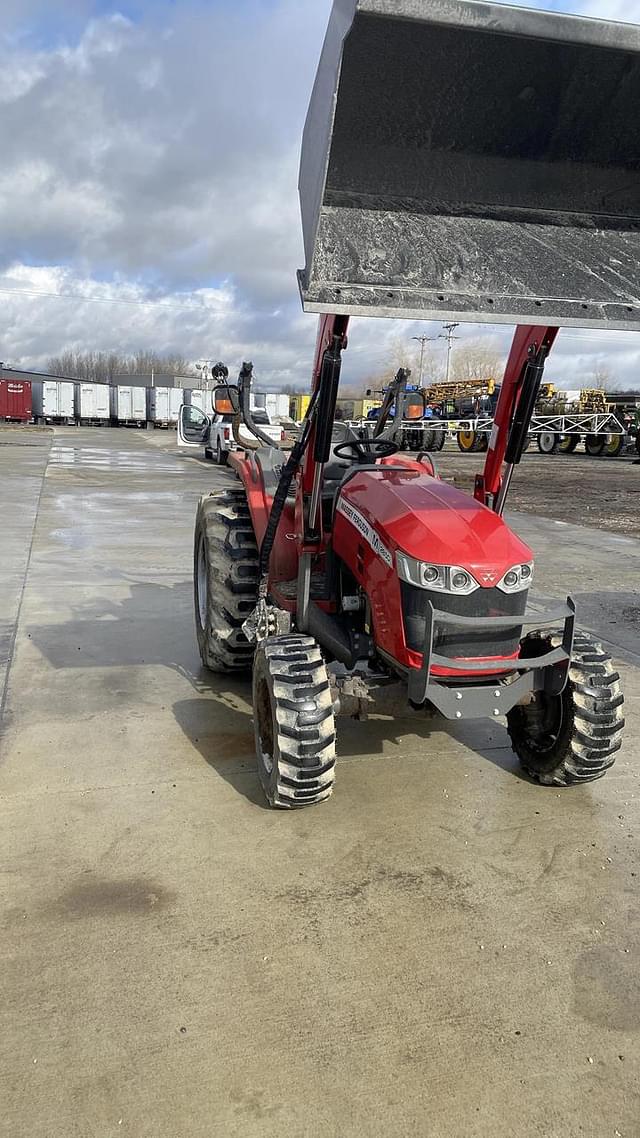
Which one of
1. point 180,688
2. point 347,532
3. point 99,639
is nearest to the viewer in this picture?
point 347,532

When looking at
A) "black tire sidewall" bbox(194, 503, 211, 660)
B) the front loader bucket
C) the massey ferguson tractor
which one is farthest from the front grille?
"black tire sidewall" bbox(194, 503, 211, 660)

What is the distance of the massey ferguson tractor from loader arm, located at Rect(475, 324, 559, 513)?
0.01 metres

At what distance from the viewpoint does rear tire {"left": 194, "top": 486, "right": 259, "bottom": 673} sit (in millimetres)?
4766

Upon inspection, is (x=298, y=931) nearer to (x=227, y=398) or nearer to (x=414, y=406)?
(x=227, y=398)

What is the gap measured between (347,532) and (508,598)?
0.87 m

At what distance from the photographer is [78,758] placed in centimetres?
400

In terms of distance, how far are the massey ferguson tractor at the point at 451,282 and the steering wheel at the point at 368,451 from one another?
546mm

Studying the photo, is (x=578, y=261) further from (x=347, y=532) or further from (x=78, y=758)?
(x=78, y=758)

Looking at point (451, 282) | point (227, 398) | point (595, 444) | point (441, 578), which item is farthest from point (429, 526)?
point (595, 444)

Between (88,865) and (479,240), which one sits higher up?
(479,240)

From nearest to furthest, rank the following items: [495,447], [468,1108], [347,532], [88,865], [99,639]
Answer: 1. [468,1108]
2. [88,865]
3. [347,532]
4. [495,447]
5. [99,639]

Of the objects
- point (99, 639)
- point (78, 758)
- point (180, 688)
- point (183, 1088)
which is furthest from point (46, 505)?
point (183, 1088)

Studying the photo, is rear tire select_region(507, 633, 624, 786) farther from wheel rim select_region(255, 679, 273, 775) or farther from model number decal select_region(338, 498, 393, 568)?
wheel rim select_region(255, 679, 273, 775)

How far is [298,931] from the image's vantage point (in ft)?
9.04
